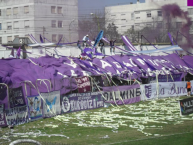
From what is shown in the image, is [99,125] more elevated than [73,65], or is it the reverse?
[73,65]

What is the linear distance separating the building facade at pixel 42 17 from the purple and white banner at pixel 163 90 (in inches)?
675

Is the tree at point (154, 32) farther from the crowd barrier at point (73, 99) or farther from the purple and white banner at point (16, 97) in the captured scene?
the purple and white banner at point (16, 97)

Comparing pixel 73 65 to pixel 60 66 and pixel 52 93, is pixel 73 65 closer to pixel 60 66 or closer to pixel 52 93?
pixel 60 66

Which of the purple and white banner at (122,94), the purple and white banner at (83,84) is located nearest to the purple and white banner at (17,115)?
the purple and white banner at (83,84)

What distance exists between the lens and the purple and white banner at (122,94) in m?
28.9

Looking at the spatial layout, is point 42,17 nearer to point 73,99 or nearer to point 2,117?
point 73,99

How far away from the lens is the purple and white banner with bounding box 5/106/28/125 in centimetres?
2044

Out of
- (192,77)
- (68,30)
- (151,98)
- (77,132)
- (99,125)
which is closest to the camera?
(77,132)

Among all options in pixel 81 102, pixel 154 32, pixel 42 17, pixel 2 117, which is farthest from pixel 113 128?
pixel 42 17

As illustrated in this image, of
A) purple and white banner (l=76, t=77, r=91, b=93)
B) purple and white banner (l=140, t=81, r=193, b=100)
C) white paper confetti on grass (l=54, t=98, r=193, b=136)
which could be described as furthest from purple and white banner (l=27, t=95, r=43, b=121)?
purple and white banner (l=140, t=81, r=193, b=100)

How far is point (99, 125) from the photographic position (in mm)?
20156

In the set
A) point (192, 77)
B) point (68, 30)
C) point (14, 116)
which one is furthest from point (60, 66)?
point (68, 30)

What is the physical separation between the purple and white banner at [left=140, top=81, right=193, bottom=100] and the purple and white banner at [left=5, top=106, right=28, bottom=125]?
13.0m

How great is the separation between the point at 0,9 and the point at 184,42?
3298cm
